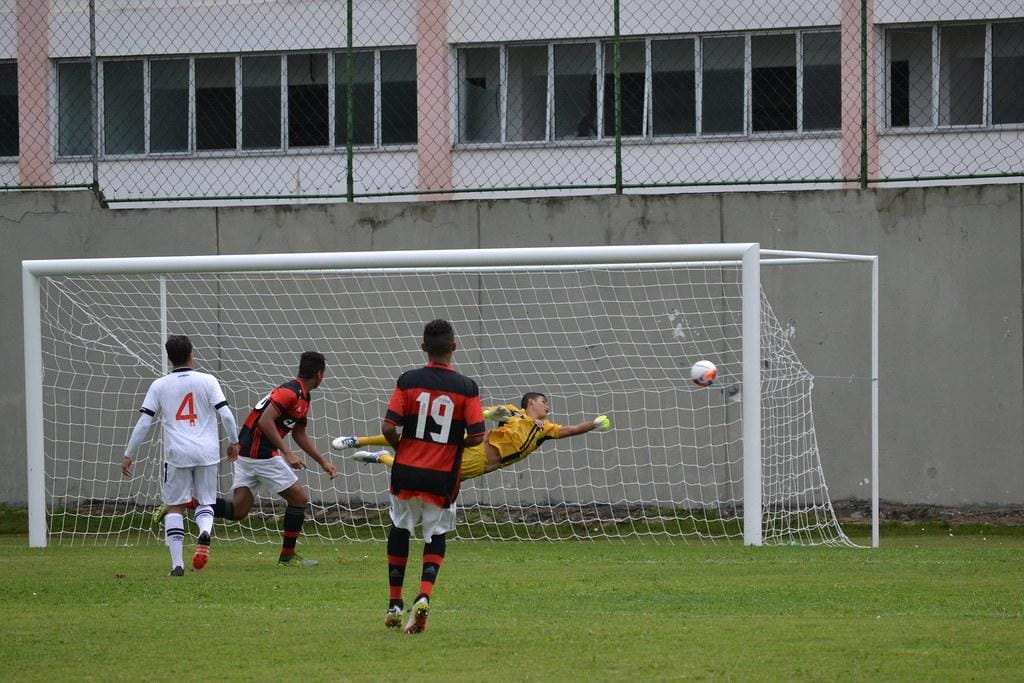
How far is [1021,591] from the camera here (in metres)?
8.50

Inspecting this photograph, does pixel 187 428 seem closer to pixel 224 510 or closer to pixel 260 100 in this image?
pixel 224 510

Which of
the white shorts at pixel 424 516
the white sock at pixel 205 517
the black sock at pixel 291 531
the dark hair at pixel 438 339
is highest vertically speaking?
the dark hair at pixel 438 339

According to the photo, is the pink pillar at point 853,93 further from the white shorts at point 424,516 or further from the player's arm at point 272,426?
the white shorts at point 424,516

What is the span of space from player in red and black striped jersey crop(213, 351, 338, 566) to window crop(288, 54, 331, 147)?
33.2 feet

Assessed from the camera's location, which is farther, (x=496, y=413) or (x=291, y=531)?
(x=291, y=531)

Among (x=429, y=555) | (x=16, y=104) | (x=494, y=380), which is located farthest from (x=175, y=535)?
(x=16, y=104)

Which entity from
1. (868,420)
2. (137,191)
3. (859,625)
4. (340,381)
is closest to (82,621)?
(859,625)

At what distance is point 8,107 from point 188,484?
12.7m

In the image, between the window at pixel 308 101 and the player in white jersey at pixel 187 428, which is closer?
the player in white jersey at pixel 187 428

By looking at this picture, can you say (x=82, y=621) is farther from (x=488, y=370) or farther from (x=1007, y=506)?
(x=1007, y=506)

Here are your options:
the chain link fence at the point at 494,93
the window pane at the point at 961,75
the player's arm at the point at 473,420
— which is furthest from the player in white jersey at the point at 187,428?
the window pane at the point at 961,75

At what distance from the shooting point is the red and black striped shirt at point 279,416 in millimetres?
10891

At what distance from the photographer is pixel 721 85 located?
19719 mm

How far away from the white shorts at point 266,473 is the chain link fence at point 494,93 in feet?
26.8
